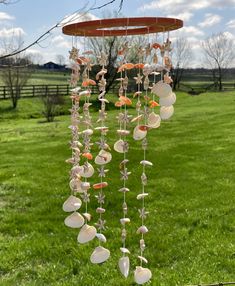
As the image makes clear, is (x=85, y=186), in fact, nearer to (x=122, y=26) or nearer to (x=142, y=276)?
(x=142, y=276)

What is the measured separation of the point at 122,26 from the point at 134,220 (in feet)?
16.5

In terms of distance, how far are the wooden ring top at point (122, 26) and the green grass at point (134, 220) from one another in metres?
3.15

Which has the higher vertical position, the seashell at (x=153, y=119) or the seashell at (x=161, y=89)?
the seashell at (x=161, y=89)

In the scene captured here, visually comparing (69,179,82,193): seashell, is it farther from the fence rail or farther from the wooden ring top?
the fence rail

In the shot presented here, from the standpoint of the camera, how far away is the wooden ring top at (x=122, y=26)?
2.33 m

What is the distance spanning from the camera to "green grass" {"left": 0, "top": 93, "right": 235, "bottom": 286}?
523cm

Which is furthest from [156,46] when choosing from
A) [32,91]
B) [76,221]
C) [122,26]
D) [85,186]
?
[32,91]

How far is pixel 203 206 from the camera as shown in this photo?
299 inches

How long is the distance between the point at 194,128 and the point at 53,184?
10.3 meters

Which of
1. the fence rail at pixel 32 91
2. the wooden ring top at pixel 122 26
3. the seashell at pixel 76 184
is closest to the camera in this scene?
the wooden ring top at pixel 122 26

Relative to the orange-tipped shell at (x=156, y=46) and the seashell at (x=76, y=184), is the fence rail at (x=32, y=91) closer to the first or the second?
the seashell at (x=76, y=184)

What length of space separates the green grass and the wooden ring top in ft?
10.3

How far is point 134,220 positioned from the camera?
277 inches

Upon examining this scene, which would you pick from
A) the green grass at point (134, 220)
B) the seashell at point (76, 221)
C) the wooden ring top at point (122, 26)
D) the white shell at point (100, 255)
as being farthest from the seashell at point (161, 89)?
the green grass at point (134, 220)
